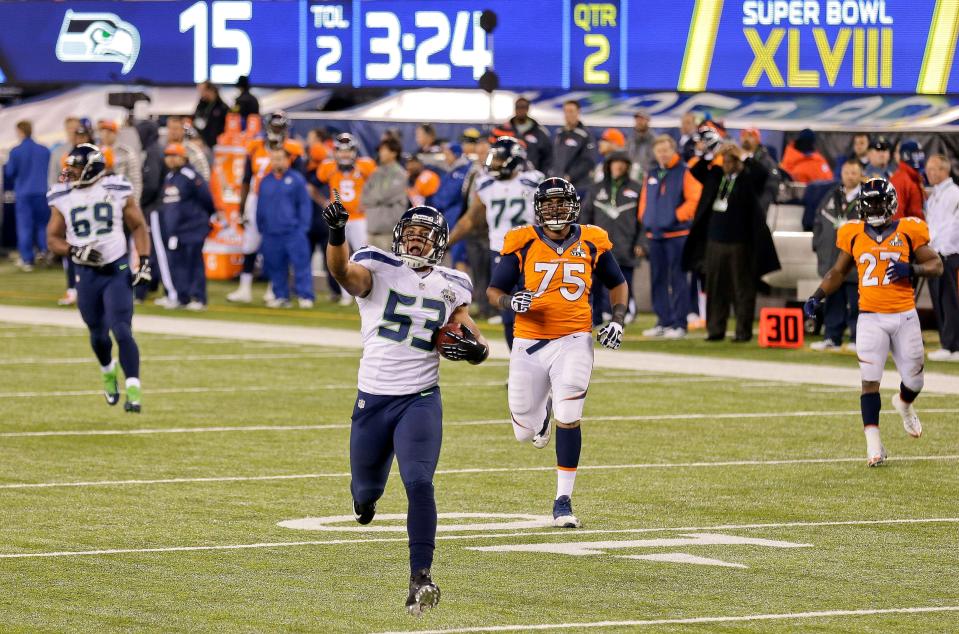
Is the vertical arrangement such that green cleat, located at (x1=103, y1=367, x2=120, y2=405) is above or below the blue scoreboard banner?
below

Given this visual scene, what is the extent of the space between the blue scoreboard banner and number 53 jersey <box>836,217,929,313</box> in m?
11.0

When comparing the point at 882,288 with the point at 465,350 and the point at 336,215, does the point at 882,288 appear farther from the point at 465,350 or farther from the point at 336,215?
the point at 336,215

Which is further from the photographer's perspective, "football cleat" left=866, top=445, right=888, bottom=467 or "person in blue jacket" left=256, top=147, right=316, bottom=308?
"person in blue jacket" left=256, top=147, right=316, bottom=308

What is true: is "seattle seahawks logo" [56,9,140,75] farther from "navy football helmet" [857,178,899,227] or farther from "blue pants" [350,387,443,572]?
"blue pants" [350,387,443,572]

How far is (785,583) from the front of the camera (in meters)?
8.35

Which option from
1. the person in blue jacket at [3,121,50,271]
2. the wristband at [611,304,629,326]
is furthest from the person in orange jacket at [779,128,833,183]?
the wristband at [611,304,629,326]

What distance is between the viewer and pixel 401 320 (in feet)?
27.2

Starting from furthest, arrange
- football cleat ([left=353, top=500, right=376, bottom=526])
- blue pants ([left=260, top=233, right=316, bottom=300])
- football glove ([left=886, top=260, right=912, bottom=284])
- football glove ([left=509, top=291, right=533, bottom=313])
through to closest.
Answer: blue pants ([left=260, top=233, right=316, bottom=300])
football glove ([left=886, top=260, right=912, bottom=284])
football glove ([left=509, top=291, right=533, bottom=313])
football cleat ([left=353, top=500, right=376, bottom=526])

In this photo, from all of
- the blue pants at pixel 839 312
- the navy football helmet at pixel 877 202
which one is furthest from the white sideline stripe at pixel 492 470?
the blue pants at pixel 839 312

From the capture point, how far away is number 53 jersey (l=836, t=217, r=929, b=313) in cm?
1207

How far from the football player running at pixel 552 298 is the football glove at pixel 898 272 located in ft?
6.87

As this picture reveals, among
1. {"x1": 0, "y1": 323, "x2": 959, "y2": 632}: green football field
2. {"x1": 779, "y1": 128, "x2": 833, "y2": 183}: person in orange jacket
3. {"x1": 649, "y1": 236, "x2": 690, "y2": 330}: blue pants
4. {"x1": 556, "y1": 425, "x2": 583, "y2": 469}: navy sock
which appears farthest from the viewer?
{"x1": 779, "y1": 128, "x2": 833, "y2": 183}: person in orange jacket

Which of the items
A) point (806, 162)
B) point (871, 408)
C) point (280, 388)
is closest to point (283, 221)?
point (806, 162)

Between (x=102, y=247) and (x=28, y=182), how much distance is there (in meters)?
14.7
